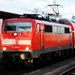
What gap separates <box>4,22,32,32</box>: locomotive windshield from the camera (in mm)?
16641

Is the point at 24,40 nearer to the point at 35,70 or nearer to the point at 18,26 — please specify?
the point at 18,26

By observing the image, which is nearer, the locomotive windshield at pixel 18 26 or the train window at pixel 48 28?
A: the locomotive windshield at pixel 18 26

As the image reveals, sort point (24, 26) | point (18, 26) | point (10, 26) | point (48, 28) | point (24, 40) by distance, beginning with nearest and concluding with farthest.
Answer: point (24, 40)
point (24, 26)
point (18, 26)
point (10, 26)
point (48, 28)

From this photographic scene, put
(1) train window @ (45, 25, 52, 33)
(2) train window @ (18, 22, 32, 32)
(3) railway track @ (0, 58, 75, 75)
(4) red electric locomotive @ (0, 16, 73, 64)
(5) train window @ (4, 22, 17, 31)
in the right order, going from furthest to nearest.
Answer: (1) train window @ (45, 25, 52, 33) < (5) train window @ (4, 22, 17, 31) < (2) train window @ (18, 22, 32, 32) < (4) red electric locomotive @ (0, 16, 73, 64) < (3) railway track @ (0, 58, 75, 75)

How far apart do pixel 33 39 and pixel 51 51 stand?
10.7ft

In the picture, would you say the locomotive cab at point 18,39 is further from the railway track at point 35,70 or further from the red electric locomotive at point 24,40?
the railway track at point 35,70

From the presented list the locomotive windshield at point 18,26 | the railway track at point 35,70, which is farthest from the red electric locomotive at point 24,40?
the railway track at point 35,70

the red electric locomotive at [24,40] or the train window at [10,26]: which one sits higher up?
the train window at [10,26]

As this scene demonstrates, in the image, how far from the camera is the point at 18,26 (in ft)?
55.6

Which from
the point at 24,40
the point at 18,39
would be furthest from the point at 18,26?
the point at 24,40

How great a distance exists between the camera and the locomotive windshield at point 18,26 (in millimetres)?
16641

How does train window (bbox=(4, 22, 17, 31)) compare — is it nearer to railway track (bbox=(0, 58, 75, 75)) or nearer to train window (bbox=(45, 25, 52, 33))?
train window (bbox=(45, 25, 52, 33))

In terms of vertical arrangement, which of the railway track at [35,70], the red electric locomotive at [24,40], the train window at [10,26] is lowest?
the railway track at [35,70]

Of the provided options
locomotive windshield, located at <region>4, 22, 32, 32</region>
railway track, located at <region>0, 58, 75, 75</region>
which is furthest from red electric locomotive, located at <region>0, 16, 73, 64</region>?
railway track, located at <region>0, 58, 75, 75</region>
